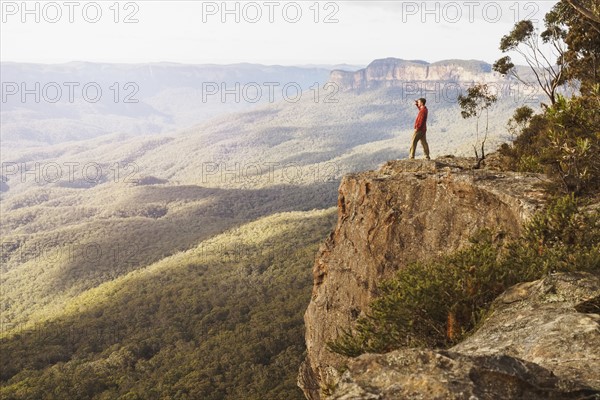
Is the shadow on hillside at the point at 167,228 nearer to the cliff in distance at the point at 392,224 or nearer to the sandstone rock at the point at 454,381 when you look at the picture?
the cliff in distance at the point at 392,224

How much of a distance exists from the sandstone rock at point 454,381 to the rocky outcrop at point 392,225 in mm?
10263

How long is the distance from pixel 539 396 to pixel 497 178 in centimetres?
1425

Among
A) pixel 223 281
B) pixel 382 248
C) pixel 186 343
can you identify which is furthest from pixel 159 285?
pixel 382 248

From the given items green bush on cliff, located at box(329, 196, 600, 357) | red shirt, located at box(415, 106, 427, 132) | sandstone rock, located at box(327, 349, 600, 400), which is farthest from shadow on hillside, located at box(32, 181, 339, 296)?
sandstone rock, located at box(327, 349, 600, 400)

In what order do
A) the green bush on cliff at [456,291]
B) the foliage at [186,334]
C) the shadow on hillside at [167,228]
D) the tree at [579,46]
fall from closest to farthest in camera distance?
the green bush on cliff at [456,291]
the tree at [579,46]
the foliage at [186,334]
the shadow on hillside at [167,228]

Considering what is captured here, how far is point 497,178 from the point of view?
62.4ft

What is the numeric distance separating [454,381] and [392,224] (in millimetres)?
14543

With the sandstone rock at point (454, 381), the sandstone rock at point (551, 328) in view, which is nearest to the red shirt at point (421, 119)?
the sandstone rock at point (551, 328)

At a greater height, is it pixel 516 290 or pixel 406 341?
pixel 516 290

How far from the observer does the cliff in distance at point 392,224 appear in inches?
700

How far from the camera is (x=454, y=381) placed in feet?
19.5

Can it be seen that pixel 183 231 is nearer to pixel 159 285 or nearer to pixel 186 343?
pixel 159 285

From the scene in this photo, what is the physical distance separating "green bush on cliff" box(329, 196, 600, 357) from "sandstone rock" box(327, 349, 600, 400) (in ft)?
13.6

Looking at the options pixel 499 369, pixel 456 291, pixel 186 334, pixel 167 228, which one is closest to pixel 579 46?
pixel 456 291
